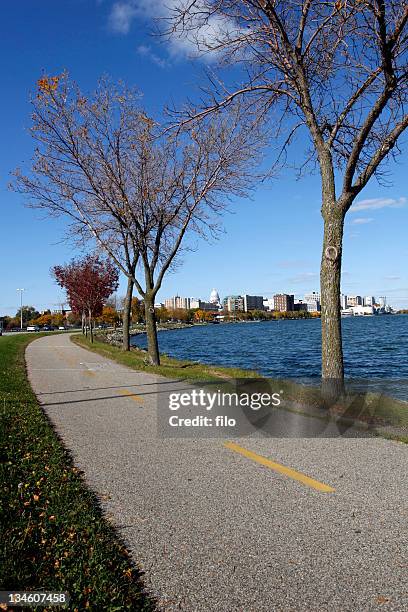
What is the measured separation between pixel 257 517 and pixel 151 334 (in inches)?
648

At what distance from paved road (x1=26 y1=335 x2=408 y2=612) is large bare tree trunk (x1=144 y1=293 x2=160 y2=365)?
11.9m

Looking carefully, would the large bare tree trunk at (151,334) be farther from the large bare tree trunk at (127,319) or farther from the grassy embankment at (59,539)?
the grassy embankment at (59,539)

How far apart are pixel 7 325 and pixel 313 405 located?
6535 inches

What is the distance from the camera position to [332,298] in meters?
10.5

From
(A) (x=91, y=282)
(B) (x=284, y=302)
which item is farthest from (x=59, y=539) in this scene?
(B) (x=284, y=302)

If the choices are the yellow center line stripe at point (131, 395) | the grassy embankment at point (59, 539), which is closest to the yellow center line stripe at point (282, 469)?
the grassy embankment at point (59, 539)

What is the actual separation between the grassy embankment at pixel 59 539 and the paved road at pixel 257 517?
0.64 ft

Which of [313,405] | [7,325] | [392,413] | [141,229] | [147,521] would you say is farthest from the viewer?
[7,325]

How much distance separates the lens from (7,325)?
165m

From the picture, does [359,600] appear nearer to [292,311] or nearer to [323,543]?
[323,543]

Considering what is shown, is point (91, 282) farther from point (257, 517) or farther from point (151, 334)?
point (257, 517)

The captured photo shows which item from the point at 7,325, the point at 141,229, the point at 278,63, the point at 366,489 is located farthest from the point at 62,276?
the point at 7,325

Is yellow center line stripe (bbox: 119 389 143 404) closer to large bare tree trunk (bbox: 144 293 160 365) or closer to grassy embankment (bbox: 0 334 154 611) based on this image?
grassy embankment (bbox: 0 334 154 611)

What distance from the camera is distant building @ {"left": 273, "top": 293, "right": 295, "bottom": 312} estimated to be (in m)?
168
